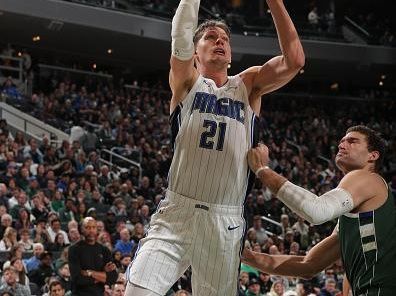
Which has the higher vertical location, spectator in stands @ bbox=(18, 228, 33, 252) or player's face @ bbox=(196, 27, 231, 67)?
player's face @ bbox=(196, 27, 231, 67)

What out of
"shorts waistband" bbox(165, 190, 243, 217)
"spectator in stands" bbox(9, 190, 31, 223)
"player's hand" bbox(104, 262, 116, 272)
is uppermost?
"shorts waistband" bbox(165, 190, 243, 217)

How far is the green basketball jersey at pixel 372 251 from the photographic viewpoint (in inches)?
180

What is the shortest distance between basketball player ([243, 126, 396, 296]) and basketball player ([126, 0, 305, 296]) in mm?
207

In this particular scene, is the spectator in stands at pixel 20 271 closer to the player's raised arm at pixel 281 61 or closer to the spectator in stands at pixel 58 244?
the spectator in stands at pixel 58 244

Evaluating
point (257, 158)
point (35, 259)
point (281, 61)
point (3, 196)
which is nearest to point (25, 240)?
point (35, 259)

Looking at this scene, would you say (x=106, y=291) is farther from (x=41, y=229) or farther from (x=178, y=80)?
(x=178, y=80)

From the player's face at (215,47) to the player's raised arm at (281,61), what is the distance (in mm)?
218

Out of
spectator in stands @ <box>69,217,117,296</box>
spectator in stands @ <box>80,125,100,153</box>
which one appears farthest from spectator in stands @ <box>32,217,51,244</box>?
spectator in stands @ <box>80,125,100,153</box>

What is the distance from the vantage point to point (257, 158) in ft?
15.6

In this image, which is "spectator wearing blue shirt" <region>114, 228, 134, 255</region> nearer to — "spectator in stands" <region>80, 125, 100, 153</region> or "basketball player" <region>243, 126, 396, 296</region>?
"spectator in stands" <region>80, 125, 100, 153</region>

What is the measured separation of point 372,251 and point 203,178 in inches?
42.3

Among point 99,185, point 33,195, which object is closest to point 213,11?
point 99,185

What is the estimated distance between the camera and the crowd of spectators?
1139 cm

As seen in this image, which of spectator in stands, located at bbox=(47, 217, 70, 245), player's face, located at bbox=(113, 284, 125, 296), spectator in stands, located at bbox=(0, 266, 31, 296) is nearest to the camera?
player's face, located at bbox=(113, 284, 125, 296)
